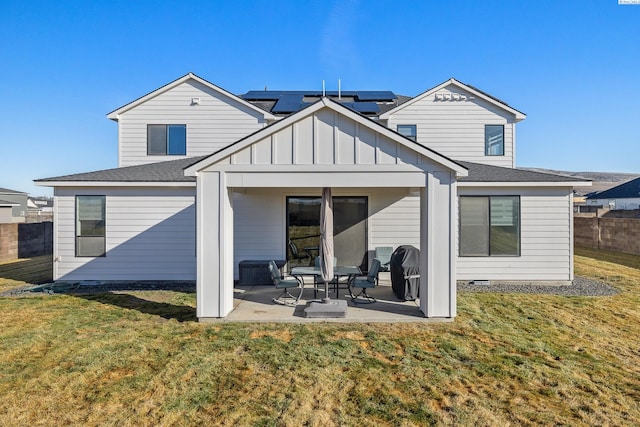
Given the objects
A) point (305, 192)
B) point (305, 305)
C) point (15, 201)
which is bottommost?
point (305, 305)

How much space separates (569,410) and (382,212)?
6890 mm

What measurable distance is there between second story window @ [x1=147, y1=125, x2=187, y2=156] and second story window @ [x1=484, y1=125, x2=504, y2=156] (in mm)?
11391

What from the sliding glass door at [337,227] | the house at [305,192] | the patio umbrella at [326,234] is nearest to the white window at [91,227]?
the house at [305,192]

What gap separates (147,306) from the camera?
762cm

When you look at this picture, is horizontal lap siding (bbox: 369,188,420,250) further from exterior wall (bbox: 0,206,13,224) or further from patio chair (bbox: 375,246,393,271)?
exterior wall (bbox: 0,206,13,224)

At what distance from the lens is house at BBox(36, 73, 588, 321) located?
20.9 ft

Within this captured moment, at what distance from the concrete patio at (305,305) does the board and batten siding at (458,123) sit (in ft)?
21.9

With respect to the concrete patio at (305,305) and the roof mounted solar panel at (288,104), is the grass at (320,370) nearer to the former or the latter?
the concrete patio at (305,305)

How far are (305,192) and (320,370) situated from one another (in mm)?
6125

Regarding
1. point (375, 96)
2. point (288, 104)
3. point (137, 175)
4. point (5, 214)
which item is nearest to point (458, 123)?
point (375, 96)

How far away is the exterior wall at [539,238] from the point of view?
376 inches

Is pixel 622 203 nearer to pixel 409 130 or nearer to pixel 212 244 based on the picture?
pixel 409 130

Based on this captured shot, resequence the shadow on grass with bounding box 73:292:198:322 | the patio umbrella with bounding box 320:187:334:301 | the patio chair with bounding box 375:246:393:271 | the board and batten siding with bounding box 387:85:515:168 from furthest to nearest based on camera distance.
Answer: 1. the board and batten siding with bounding box 387:85:515:168
2. the patio chair with bounding box 375:246:393:271
3. the shadow on grass with bounding box 73:292:198:322
4. the patio umbrella with bounding box 320:187:334:301

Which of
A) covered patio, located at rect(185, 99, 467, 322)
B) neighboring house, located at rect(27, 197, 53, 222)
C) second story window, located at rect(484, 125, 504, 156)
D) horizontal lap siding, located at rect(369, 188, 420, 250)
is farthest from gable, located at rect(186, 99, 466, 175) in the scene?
neighboring house, located at rect(27, 197, 53, 222)
